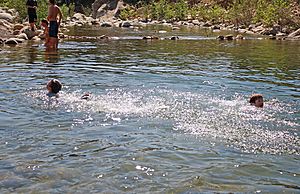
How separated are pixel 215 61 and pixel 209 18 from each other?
30.8 m

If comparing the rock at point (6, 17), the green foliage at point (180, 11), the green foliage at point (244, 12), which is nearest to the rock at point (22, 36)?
the rock at point (6, 17)

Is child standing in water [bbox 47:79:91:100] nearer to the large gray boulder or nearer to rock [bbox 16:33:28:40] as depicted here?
rock [bbox 16:33:28:40]

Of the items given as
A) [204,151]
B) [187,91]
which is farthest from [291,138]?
[187,91]

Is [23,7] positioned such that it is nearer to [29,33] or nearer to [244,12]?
[29,33]

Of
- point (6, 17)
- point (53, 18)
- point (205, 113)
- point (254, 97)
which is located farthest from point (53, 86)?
point (6, 17)

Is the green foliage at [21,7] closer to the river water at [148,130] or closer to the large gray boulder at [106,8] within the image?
the river water at [148,130]

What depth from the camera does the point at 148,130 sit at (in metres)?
7.16

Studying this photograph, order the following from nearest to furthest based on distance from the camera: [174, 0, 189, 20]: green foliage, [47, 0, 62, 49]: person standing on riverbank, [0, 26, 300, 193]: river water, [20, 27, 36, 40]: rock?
[0, 26, 300, 193]: river water → [47, 0, 62, 49]: person standing on riverbank → [20, 27, 36, 40]: rock → [174, 0, 189, 20]: green foliage

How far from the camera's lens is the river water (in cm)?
512

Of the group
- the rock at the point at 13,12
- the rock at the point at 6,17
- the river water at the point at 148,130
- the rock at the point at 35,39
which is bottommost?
the river water at the point at 148,130

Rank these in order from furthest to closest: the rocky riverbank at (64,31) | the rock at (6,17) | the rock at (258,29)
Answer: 1. the rock at (258,29)
2. the rock at (6,17)
3. the rocky riverbank at (64,31)

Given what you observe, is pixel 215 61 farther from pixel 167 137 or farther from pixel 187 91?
pixel 167 137

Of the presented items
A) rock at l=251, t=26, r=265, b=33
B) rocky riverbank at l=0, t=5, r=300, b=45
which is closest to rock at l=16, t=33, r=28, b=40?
rocky riverbank at l=0, t=5, r=300, b=45

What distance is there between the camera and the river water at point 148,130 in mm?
5117
